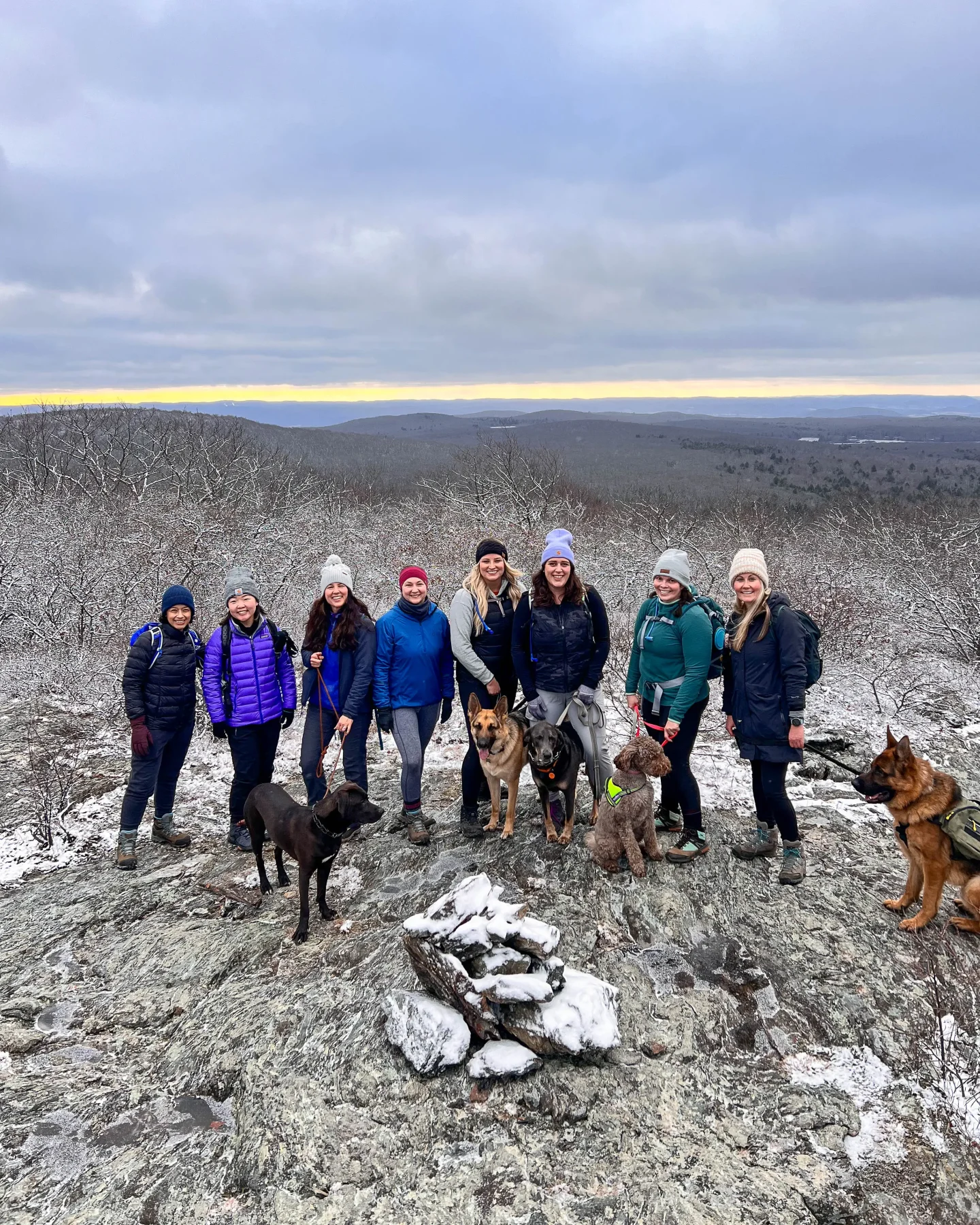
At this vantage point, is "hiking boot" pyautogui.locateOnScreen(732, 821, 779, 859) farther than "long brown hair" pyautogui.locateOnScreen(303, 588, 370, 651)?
No

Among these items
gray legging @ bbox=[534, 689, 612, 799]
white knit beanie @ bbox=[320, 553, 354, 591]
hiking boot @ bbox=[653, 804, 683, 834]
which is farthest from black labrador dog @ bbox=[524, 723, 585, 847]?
white knit beanie @ bbox=[320, 553, 354, 591]

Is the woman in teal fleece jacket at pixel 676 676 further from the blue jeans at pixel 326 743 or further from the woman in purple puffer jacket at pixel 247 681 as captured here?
the woman in purple puffer jacket at pixel 247 681

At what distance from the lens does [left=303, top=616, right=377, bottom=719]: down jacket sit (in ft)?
17.1

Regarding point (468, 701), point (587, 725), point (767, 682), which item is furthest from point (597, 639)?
point (767, 682)

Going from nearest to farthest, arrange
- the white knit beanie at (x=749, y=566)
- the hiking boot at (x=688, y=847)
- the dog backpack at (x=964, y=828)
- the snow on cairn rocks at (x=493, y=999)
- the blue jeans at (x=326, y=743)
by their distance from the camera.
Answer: the snow on cairn rocks at (x=493, y=999), the dog backpack at (x=964, y=828), the white knit beanie at (x=749, y=566), the hiking boot at (x=688, y=847), the blue jeans at (x=326, y=743)

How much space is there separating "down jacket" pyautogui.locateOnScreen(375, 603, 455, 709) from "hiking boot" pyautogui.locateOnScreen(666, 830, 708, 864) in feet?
7.04

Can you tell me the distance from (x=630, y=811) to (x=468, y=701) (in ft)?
4.88

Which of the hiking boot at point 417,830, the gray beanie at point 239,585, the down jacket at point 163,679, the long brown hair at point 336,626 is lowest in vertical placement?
the hiking boot at point 417,830

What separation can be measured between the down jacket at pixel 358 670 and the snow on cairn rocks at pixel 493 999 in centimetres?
194

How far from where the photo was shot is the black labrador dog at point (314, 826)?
4.30 meters

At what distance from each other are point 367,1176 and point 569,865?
2415 millimetres

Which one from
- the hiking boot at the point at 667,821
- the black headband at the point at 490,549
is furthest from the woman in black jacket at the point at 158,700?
the hiking boot at the point at 667,821

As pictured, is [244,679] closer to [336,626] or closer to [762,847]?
[336,626]

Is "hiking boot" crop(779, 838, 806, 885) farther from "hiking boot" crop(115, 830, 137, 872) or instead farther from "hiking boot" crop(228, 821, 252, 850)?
"hiking boot" crop(115, 830, 137, 872)
